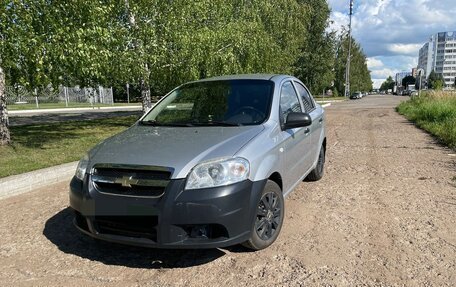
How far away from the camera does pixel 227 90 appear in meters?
4.65

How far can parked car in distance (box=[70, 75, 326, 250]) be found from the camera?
3.08 meters

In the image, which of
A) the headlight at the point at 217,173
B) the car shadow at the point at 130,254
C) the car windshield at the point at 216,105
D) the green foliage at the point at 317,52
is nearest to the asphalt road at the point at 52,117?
the car windshield at the point at 216,105

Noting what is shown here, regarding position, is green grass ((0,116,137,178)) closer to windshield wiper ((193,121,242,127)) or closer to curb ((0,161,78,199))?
curb ((0,161,78,199))

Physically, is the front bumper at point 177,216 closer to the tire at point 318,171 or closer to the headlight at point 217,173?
the headlight at point 217,173

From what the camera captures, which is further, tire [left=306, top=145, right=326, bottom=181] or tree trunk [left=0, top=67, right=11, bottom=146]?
tree trunk [left=0, top=67, right=11, bottom=146]

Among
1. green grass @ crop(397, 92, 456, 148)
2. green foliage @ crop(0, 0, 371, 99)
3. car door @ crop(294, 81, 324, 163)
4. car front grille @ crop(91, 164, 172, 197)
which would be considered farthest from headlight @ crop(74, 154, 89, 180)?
green grass @ crop(397, 92, 456, 148)

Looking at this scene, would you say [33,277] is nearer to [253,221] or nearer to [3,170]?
[253,221]

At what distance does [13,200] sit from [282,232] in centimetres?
383

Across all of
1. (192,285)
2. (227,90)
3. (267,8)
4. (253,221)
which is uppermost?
(267,8)

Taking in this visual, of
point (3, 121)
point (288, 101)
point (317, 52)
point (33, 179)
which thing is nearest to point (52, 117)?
point (3, 121)

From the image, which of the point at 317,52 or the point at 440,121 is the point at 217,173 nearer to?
the point at 440,121

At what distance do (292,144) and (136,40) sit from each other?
7389 mm

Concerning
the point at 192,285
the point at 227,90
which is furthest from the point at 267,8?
the point at 192,285

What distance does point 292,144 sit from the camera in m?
4.39
